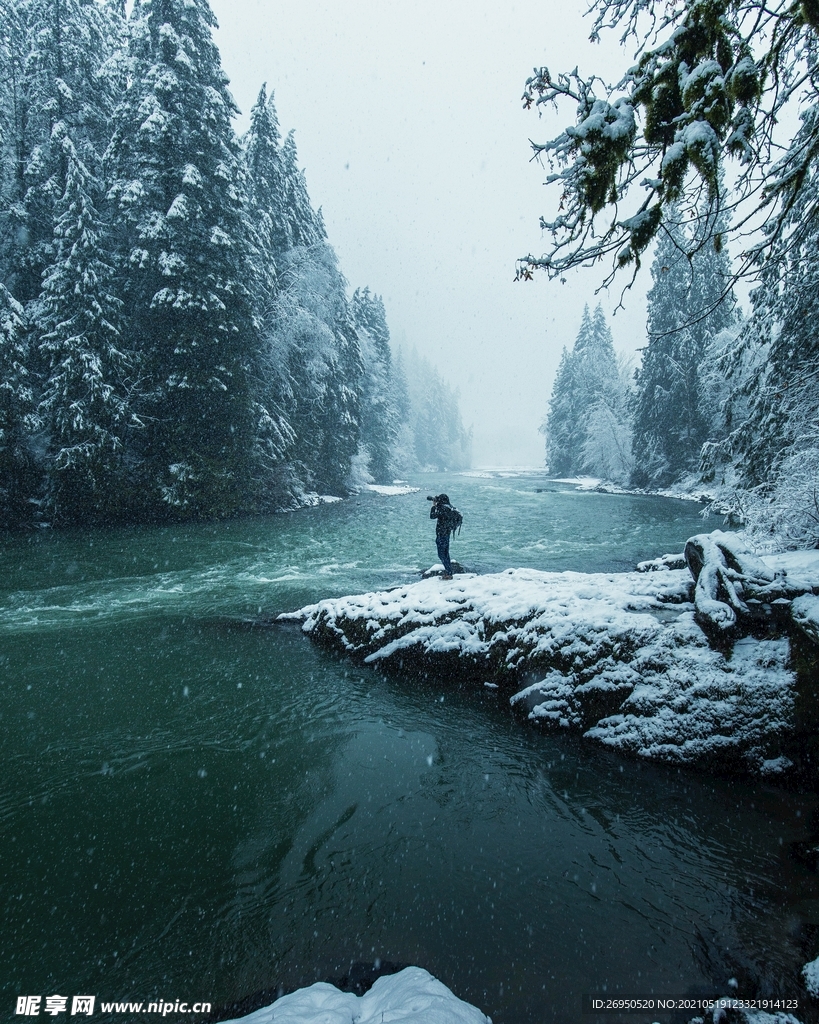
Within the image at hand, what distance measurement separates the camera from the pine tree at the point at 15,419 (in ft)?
57.1

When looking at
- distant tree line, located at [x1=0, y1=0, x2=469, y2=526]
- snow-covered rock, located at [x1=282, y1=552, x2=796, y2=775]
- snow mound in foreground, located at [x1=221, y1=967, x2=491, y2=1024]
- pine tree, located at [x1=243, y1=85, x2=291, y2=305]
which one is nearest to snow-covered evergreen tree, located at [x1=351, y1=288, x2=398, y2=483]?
pine tree, located at [x1=243, y1=85, x2=291, y2=305]

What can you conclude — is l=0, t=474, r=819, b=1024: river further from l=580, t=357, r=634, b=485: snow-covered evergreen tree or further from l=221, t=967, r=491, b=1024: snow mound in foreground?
l=580, t=357, r=634, b=485: snow-covered evergreen tree

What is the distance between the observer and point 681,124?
10.0 ft

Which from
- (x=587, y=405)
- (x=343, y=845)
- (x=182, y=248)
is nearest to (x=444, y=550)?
(x=343, y=845)

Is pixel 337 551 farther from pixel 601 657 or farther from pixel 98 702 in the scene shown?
pixel 601 657

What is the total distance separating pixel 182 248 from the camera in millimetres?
21078

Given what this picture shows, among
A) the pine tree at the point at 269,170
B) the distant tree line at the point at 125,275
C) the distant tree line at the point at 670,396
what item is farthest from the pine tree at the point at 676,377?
the distant tree line at the point at 125,275

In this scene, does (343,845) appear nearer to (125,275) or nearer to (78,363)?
(78,363)

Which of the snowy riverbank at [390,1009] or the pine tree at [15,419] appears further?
the pine tree at [15,419]

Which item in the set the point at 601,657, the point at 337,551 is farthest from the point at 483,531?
the point at 601,657

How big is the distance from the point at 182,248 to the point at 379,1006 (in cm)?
2586

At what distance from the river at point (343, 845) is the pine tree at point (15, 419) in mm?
13431

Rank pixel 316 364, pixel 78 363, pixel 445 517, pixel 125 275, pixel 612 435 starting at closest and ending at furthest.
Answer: pixel 445 517, pixel 78 363, pixel 125 275, pixel 316 364, pixel 612 435

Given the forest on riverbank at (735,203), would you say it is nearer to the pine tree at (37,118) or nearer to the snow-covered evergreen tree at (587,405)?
the pine tree at (37,118)
